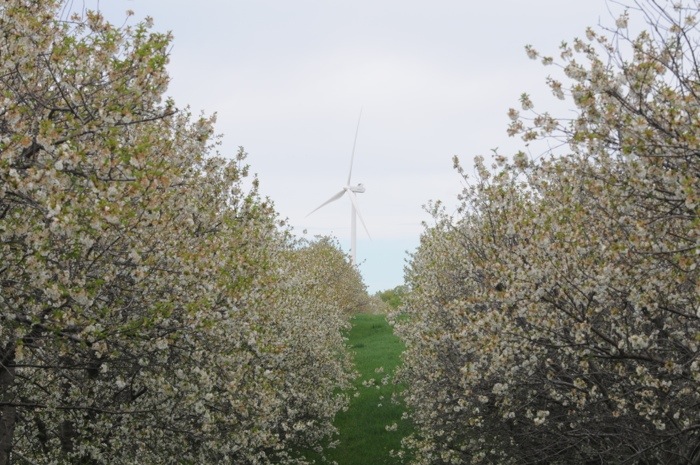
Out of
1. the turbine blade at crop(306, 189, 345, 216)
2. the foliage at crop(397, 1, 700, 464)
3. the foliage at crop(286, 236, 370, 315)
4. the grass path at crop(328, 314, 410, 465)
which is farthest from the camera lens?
the turbine blade at crop(306, 189, 345, 216)

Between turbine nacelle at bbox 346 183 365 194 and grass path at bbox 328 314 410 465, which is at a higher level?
turbine nacelle at bbox 346 183 365 194

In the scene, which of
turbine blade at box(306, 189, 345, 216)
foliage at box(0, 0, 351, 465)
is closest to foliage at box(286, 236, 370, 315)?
turbine blade at box(306, 189, 345, 216)

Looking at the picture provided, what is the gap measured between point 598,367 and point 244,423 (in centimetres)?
628

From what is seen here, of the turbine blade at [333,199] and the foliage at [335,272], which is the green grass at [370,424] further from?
the turbine blade at [333,199]

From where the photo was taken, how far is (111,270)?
9.81 meters

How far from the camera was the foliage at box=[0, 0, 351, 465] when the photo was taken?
841cm

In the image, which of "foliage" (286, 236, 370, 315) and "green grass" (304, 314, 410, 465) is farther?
"foliage" (286, 236, 370, 315)

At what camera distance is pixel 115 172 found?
361 inches

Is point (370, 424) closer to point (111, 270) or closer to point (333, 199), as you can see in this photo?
point (111, 270)

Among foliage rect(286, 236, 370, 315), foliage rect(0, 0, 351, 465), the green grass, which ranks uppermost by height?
foliage rect(286, 236, 370, 315)

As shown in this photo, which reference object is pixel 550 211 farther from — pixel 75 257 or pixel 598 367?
pixel 75 257

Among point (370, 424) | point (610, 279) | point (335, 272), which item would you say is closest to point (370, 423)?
point (370, 424)

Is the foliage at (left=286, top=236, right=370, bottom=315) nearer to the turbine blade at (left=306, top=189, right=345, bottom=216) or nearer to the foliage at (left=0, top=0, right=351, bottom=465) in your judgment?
the turbine blade at (left=306, top=189, right=345, bottom=216)

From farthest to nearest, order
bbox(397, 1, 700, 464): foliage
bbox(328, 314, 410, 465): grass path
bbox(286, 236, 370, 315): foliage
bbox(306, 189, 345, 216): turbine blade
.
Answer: bbox(306, 189, 345, 216): turbine blade < bbox(286, 236, 370, 315): foliage < bbox(328, 314, 410, 465): grass path < bbox(397, 1, 700, 464): foliage
